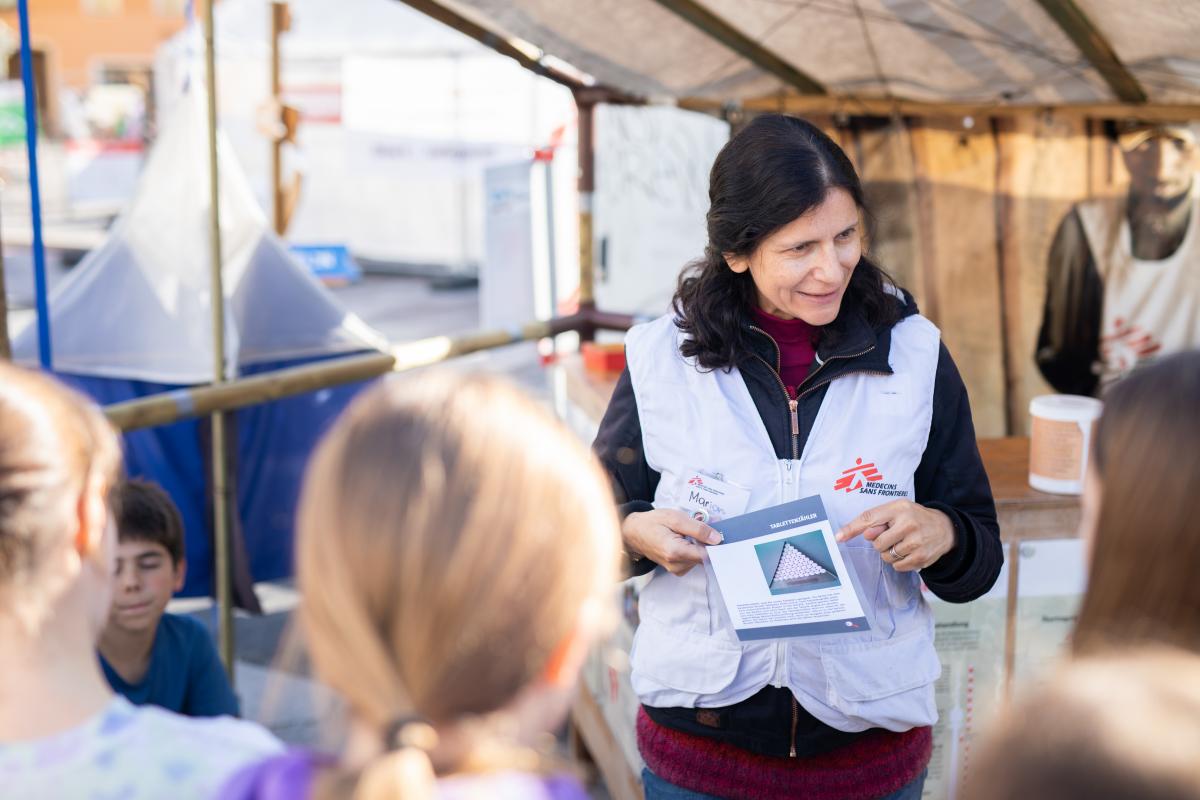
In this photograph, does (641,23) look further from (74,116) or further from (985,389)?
(74,116)

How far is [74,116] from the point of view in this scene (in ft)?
75.5

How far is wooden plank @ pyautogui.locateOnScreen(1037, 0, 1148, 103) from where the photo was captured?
9.05 ft

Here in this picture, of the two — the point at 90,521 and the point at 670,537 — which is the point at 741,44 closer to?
the point at 670,537

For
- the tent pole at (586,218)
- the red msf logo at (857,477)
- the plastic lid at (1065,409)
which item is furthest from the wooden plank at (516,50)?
the red msf logo at (857,477)

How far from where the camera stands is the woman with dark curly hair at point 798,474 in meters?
1.89

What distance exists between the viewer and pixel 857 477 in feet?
6.21

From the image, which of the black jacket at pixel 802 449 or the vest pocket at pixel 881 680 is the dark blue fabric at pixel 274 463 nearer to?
the black jacket at pixel 802 449

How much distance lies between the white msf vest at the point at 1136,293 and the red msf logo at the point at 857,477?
1.98 meters

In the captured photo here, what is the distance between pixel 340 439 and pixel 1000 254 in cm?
306

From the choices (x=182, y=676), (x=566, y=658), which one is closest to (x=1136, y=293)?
(x=182, y=676)

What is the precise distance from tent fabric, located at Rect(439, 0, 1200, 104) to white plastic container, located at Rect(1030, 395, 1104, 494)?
0.87 metres

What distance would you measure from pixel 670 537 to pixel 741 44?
6.41 feet

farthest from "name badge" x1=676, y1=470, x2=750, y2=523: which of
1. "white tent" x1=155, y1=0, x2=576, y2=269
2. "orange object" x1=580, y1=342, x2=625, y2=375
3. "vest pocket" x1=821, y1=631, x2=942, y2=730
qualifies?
"white tent" x1=155, y1=0, x2=576, y2=269

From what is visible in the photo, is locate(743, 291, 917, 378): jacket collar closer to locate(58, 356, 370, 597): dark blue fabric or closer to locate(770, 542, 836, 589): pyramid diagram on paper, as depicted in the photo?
locate(770, 542, 836, 589): pyramid diagram on paper
